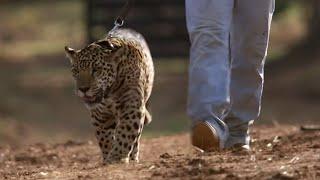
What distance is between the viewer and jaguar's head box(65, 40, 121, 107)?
7012mm

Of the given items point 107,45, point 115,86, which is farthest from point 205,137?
point 107,45

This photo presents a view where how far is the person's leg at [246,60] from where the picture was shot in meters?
7.00

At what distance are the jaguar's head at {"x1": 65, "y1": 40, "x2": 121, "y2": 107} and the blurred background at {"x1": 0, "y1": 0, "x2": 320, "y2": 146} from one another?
6.71 metres

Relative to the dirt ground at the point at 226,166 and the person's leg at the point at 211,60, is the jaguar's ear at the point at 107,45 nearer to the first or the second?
the person's leg at the point at 211,60

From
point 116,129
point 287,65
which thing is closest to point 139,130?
point 116,129

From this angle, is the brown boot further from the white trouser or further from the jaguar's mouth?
the jaguar's mouth

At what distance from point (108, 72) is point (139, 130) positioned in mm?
517

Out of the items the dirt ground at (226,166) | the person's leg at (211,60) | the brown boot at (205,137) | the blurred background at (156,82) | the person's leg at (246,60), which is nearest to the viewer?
the dirt ground at (226,166)

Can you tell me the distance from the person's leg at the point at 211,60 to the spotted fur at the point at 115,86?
2.09 feet

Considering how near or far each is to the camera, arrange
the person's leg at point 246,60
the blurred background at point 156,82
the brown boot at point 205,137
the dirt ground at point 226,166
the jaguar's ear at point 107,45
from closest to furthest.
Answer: the dirt ground at point 226,166, the brown boot at point 205,137, the person's leg at point 246,60, the jaguar's ear at point 107,45, the blurred background at point 156,82

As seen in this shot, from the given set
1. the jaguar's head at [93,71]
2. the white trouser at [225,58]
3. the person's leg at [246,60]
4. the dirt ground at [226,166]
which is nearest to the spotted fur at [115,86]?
the jaguar's head at [93,71]

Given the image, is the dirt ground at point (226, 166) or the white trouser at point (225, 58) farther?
the white trouser at point (225, 58)

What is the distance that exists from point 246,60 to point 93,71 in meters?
1.13

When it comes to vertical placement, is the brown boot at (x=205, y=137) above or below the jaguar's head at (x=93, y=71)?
below
